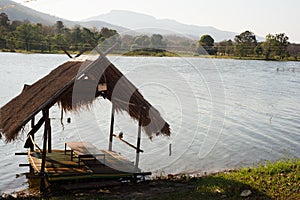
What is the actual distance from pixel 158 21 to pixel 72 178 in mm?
3961

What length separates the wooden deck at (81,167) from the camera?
823 cm

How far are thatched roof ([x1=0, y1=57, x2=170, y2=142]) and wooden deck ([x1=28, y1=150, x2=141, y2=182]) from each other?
1.01 meters

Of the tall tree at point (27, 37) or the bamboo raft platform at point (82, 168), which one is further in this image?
the tall tree at point (27, 37)

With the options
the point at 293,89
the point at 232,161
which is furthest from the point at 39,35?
the point at 232,161

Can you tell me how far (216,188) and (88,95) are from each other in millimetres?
3382

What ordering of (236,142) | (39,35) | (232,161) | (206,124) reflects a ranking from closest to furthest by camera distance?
(232,161)
(236,142)
(206,124)
(39,35)

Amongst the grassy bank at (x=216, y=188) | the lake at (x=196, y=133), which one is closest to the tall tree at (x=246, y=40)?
the lake at (x=196, y=133)

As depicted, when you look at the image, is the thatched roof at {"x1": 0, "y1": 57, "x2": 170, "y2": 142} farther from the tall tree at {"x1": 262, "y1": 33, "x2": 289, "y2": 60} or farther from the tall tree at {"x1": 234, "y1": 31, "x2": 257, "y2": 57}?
the tall tree at {"x1": 234, "y1": 31, "x2": 257, "y2": 57}

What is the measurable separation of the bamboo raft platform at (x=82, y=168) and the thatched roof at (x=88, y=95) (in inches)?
39.0

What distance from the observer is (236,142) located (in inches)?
601

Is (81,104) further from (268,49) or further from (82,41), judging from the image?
(268,49)

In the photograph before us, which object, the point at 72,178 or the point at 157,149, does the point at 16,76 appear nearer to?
the point at 157,149

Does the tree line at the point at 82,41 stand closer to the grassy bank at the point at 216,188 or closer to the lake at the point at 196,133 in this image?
the lake at the point at 196,133

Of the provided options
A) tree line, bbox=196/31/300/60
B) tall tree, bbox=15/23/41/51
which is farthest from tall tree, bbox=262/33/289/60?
tall tree, bbox=15/23/41/51
